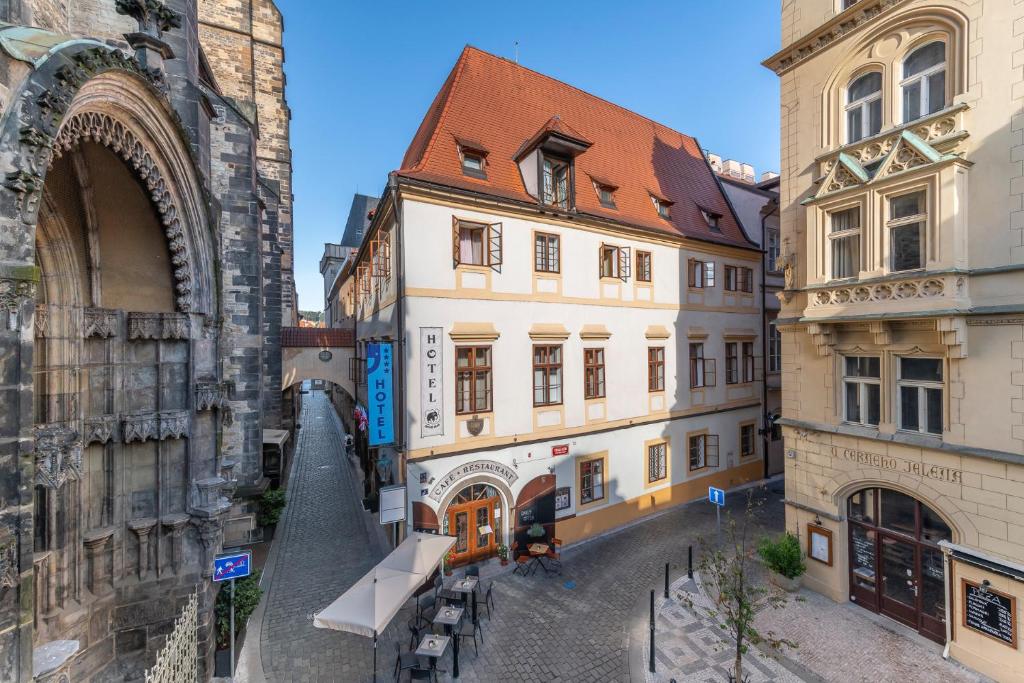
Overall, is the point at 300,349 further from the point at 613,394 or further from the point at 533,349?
the point at 613,394

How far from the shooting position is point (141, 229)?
6566 millimetres

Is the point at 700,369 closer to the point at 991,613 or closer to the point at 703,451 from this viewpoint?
the point at 703,451

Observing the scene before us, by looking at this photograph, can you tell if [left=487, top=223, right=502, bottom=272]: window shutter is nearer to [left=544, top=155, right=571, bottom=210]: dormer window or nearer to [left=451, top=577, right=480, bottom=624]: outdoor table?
[left=544, top=155, right=571, bottom=210]: dormer window

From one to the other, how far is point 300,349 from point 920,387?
58.7 feet

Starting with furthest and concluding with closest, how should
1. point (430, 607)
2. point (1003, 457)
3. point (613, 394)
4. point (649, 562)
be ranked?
1. point (613, 394)
2. point (649, 562)
3. point (430, 607)
4. point (1003, 457)

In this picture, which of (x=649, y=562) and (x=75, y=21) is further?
(x=649, y=562)

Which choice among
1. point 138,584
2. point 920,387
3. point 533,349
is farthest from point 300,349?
point 920,387

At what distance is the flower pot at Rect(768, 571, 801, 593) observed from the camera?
998 centimetres

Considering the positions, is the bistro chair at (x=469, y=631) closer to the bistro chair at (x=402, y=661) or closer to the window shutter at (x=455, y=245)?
the bistro chair at (x=402, y=661)

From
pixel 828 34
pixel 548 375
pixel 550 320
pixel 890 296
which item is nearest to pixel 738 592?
pixel 890 296

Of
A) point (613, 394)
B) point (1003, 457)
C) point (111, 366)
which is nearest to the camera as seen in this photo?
point (111, 366)

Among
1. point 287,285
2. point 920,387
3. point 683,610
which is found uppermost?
point 287,285

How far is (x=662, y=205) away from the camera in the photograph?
54.0ft

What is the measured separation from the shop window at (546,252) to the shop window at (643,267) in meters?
3.42
